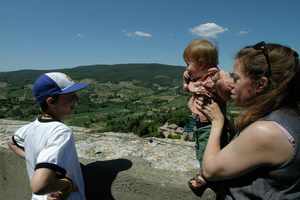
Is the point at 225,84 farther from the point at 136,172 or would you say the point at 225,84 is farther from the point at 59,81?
the point at 59,81

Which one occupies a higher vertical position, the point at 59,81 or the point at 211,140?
the point at 59,81

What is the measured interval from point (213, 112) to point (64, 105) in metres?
0.87

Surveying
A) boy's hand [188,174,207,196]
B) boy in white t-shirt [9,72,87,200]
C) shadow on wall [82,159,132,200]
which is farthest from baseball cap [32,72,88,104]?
boy's hand [188,174,207,196]

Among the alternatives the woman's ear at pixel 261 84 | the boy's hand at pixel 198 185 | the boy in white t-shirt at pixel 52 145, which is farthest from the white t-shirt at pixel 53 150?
the woman's ear at pixel 261 84

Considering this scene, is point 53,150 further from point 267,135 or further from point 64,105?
point 267,135

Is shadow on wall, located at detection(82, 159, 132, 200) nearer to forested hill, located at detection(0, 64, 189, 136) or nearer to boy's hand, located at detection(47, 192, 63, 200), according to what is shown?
boy's hand, located at detection(47, 192, 63, 200)

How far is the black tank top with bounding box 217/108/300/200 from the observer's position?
57.4 inches

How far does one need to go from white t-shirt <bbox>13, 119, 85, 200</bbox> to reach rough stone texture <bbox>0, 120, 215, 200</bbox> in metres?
0.15

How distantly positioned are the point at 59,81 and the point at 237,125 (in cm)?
105

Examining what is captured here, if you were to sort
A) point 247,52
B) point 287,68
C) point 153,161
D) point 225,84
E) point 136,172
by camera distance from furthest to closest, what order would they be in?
point 153,161 → point 136,172 → point 225,84 → point 247,52 → point 287,68

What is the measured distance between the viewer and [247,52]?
168 cm

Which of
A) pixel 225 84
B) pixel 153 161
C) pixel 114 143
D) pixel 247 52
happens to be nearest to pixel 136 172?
pixel 153 161

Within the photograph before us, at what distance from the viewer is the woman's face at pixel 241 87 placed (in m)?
1.65

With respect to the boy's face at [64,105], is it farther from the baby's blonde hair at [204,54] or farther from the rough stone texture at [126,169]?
the baby's blonde hair at [204,54]
